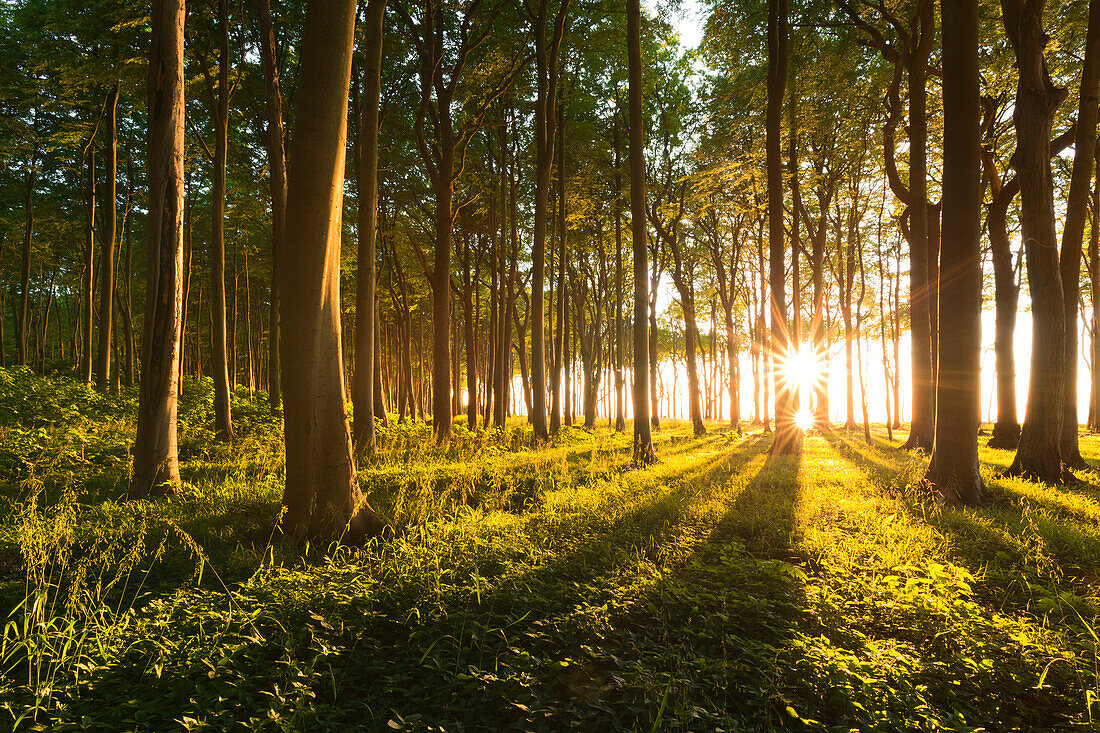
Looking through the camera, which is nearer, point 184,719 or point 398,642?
point 184,719

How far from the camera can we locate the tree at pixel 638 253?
33.9 feet

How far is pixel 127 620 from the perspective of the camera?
9.21ft

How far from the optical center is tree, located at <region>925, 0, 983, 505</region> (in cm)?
684

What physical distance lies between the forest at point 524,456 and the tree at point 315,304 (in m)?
0.03

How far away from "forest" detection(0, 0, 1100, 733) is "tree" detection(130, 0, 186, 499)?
4cm

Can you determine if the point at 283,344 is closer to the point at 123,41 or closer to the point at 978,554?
the point at 978,554

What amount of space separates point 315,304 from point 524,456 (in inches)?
261

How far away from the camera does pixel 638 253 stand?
10.4 metres

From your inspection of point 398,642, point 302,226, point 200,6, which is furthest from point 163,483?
point 200,6

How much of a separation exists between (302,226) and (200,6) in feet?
33.2

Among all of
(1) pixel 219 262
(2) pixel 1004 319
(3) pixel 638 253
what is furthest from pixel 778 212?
(1) pixel 219 262

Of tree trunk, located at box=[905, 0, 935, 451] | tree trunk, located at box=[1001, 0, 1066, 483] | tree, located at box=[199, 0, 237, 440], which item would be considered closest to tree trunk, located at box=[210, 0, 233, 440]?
tree, located at box=[199, 0, 237, 440]

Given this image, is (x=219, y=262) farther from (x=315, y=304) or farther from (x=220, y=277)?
(x=315, y=304)

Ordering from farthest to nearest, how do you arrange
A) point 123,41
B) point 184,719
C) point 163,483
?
point 123,41 < point 163,483 < point 184,719
